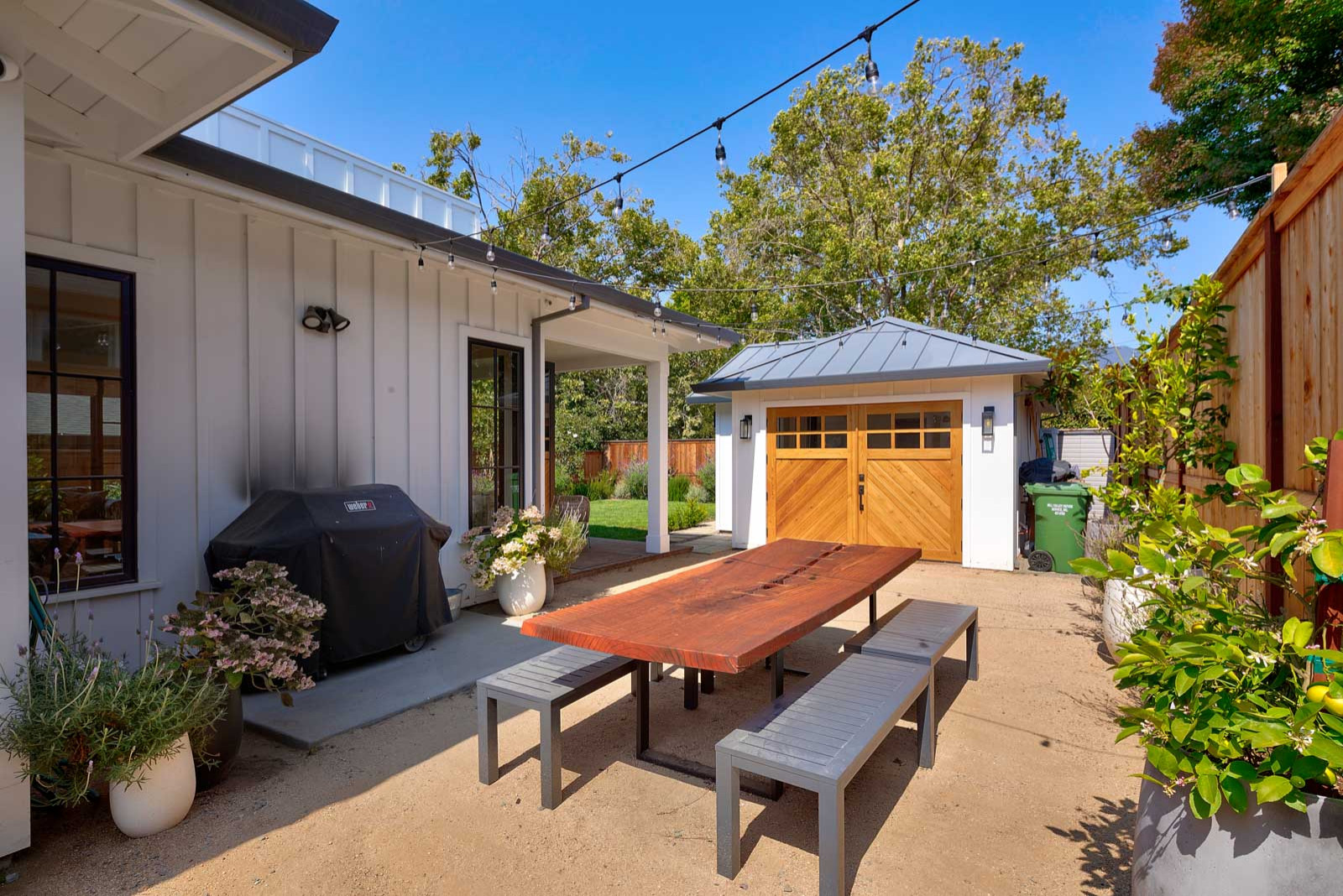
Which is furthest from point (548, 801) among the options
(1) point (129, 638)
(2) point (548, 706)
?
(1) point (129, 638)

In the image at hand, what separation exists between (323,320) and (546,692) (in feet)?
10.5

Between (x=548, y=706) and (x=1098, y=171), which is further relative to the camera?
(x=1098, y=171)

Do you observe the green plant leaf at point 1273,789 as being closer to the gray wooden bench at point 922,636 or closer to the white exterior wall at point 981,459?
the gray wooden bench at point 922,636

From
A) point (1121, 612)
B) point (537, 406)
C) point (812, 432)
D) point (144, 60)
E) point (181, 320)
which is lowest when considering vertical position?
point (1121, 612)

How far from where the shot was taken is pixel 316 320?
14.6ft

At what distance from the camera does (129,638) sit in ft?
11.6

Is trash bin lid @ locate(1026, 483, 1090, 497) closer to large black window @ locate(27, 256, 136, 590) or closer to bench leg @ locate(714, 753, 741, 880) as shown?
bench leg @ locate(714, 753, 741, 880)

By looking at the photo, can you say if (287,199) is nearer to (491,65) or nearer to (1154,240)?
(491,65)

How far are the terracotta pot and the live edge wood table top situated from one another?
51.4 inches

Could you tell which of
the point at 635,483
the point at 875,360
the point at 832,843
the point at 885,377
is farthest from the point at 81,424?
the point at 635,483

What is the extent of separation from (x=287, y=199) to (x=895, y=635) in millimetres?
4060

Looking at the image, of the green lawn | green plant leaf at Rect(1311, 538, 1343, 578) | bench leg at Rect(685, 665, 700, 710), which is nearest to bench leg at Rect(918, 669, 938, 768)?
bench leg at Rect(685, 665, 700, 710)

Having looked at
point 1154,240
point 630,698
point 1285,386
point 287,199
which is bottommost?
point 630,698

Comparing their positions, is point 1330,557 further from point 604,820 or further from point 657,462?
point 657,462
